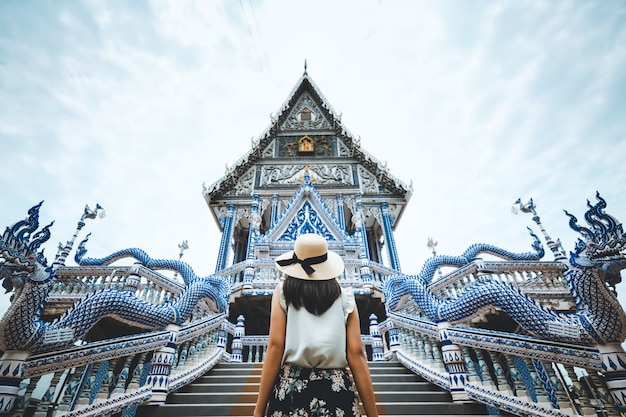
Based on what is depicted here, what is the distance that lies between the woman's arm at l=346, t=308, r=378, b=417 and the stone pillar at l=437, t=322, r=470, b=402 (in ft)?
8.14

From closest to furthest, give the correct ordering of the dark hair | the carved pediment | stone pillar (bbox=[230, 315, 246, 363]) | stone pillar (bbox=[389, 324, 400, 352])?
the dark hair → stone pillar (bbox=[389, 324, 400, 352]) → stone pillar (bbox=[230, 315, 246, 363]) → the carved pediment

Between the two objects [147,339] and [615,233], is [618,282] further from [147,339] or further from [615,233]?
[147,339]

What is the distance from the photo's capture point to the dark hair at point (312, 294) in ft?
4.50

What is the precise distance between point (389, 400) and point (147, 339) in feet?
9.66

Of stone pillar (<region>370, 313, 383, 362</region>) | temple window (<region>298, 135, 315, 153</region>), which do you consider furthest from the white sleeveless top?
temple window (<region>298, 135, 315, 153</region>)

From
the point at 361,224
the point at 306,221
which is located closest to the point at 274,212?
the point at 306,221

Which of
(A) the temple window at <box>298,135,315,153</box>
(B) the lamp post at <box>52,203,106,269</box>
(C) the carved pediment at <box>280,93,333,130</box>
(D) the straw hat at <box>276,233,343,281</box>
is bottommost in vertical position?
(D) the straw hat at <box>276,233,343,281</box>

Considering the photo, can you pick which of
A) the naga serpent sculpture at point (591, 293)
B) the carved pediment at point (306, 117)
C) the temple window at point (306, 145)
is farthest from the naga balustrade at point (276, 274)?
the carved pediment at point (306, 117)

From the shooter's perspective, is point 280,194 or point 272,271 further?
point 280,194

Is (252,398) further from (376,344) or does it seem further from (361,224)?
(361,224)

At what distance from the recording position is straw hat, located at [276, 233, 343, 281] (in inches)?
57.9

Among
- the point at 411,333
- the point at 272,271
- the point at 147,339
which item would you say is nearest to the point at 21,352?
the point at 147,339

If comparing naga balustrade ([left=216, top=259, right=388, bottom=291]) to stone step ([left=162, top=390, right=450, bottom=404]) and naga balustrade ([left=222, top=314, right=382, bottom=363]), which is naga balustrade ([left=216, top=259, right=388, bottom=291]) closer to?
naga balustrade ([left=222, top=314, right=382, bottom=363])

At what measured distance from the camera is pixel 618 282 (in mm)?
2338
